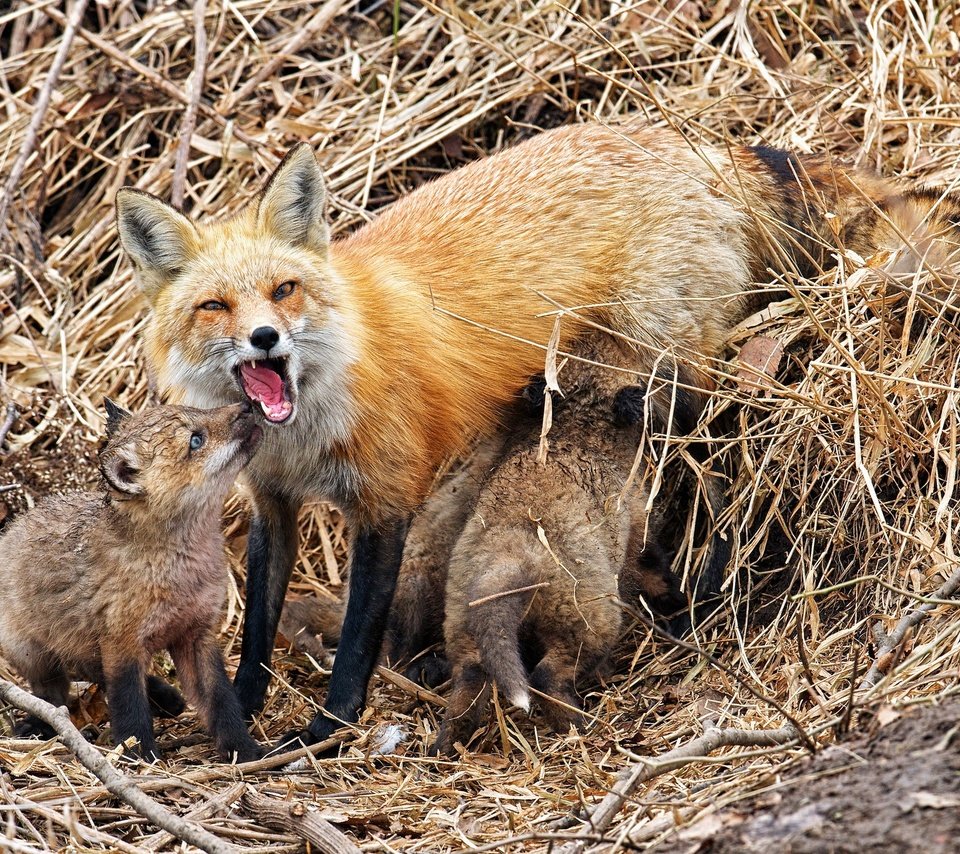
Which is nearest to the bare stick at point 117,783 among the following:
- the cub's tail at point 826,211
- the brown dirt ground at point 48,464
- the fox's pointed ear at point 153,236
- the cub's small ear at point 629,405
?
the fox's pointed ear at point 153,236

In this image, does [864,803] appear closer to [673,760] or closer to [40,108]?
[673,760]

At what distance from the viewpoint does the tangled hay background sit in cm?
423

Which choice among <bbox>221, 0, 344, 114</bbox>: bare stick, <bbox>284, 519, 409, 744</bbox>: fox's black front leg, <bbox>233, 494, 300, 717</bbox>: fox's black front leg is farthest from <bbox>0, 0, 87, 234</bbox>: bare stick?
<bbox>284, 519, 409, 744</bbox>: fox's black front leg

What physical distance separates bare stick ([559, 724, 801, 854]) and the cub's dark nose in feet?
7.40

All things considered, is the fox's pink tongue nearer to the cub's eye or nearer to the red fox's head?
the red fox's head

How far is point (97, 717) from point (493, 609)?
84.2 inches

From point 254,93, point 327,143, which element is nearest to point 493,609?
point 327,143

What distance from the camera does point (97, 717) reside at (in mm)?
5520

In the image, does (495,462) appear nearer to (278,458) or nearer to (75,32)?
(278,458)

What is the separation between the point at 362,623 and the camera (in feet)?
17.1

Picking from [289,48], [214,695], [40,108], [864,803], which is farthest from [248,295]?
[289,48]

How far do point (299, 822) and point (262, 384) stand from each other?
6.36 ft

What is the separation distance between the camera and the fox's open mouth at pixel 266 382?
5.02m

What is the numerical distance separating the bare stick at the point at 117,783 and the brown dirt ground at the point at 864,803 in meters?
1.42
